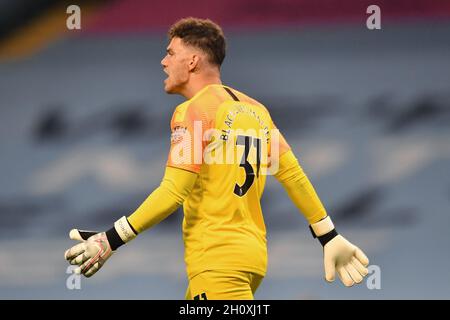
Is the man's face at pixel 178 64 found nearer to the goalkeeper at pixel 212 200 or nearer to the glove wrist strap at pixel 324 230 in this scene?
the goalkeeper at pixel 212 200

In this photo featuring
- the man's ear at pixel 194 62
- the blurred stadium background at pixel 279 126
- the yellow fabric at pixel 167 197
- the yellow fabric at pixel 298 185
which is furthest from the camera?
the blurred stadium background at pixel 279 126

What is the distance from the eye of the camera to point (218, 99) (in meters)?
3.44

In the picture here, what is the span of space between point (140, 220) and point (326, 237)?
884 mm

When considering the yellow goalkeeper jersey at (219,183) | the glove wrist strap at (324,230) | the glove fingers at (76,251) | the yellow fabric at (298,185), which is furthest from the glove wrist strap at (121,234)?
the glove wrist strap at (324,230)

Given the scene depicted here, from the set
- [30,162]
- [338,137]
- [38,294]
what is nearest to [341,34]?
[338,137]

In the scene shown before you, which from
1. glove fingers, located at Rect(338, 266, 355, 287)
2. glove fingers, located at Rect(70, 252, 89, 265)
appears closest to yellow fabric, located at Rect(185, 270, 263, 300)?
glove fingers, located at Rect(70, 252, 89, 265)

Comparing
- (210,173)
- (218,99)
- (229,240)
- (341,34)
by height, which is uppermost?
(341,34)

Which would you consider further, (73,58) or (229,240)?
(73,58)

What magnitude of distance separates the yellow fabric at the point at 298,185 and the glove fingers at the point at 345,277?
238 mm

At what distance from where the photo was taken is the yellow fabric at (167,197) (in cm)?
328

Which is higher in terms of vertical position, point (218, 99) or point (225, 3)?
point (225, 3)
